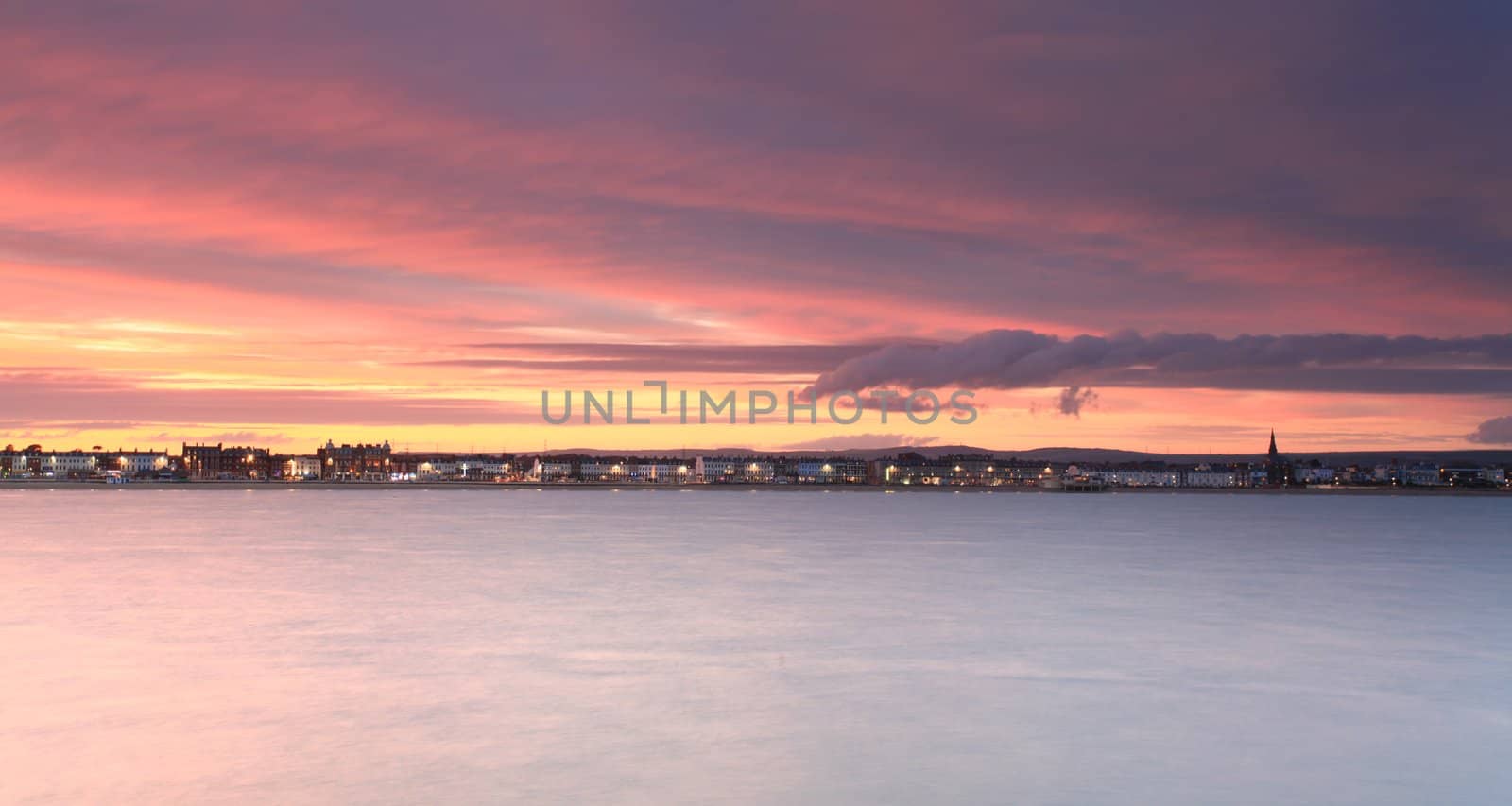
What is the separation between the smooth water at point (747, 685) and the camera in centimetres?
895

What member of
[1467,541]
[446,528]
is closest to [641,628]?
[446,528]

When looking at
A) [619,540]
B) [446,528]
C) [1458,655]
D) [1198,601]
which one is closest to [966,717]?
[1458,655]

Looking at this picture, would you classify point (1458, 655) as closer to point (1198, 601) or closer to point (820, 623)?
point (1198, 601)

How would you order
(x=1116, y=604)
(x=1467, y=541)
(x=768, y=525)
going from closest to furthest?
1. (x=1116, y=604)
2. (x=1467, y=541)
3. (x=768, y=525)

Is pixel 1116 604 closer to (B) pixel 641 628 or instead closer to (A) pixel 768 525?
(B) pixel 641 628

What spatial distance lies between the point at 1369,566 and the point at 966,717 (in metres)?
25.0

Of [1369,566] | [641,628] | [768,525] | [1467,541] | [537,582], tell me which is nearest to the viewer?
[641,628]

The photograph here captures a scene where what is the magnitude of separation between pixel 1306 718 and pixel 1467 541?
1738 inches

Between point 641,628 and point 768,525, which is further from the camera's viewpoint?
point 768,525

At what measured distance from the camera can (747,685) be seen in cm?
1298

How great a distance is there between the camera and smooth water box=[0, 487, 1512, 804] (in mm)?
8953

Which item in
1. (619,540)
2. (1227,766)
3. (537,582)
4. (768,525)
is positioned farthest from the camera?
(768,525)

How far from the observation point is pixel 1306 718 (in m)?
11.4

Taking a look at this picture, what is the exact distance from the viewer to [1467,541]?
48.8m
